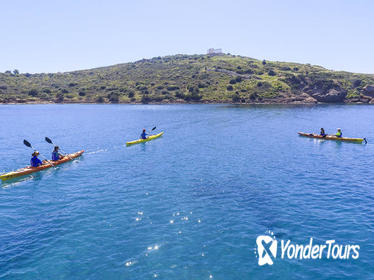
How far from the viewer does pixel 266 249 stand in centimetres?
1513

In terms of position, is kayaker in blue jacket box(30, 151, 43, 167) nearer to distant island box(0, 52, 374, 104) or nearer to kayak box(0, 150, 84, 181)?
kayak box(0, 150, 84, 181)

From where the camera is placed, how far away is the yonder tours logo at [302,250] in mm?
14500

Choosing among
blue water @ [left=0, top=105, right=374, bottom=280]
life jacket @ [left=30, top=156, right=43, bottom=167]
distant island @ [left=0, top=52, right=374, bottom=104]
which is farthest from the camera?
distant island @ [left=0, top=52, right=374, bottom=104]

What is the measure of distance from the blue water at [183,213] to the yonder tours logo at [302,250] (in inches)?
14.8

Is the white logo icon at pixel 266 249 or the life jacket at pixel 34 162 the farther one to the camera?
the life jacket at pixel 34 162

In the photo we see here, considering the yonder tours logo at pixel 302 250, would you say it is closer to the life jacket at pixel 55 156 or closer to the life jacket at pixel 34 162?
the life jacket at pixel 34 162

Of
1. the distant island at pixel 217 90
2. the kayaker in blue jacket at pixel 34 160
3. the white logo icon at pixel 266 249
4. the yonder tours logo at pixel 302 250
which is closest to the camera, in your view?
the white logo icon at pixel 266 249

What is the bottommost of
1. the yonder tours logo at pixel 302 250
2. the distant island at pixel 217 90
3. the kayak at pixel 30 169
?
the yonder tours logo at pixel 302 250

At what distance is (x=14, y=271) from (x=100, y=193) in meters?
10.3

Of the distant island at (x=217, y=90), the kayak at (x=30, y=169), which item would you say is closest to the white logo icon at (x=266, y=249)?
the kayak at (x=30, y=169)

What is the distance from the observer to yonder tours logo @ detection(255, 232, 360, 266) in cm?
1450

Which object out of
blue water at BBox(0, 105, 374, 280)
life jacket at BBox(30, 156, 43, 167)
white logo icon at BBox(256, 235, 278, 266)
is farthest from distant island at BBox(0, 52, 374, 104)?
white logo icon at BBox(256, 235, 278, 266)

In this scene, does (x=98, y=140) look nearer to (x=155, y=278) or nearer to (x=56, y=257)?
(x=56, y=257)

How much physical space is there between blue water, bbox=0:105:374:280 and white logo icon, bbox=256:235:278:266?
0.39 meters
